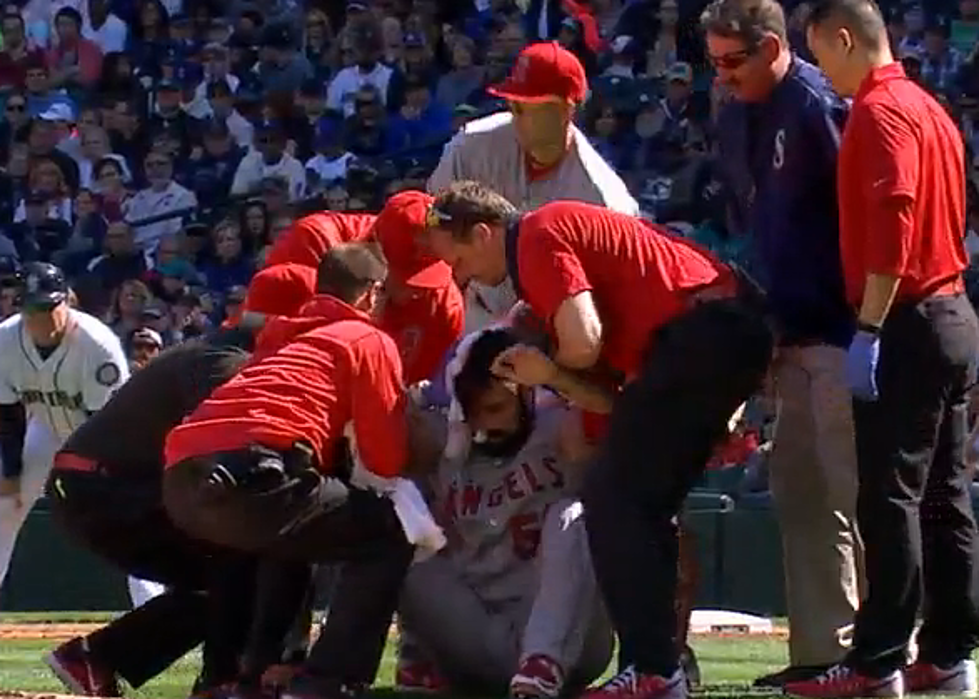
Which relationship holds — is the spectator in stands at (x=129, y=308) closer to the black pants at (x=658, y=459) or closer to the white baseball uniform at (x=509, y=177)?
the white baseball uniform at (x=509, y=177)

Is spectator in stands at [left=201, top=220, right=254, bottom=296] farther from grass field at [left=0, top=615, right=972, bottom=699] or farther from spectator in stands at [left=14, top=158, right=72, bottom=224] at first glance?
grass field at [left=0, top=615, right=972, bottom=699]

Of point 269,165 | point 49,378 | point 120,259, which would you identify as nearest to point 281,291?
point 49,378

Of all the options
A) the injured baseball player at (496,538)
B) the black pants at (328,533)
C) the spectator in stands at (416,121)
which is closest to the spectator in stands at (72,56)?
the spectator in stands at (416,121)

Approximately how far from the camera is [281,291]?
7691 mm

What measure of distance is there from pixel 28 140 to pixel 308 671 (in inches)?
545

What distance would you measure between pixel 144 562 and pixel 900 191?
9.05ft

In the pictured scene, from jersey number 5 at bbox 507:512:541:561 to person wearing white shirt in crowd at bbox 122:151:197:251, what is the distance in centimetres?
1152

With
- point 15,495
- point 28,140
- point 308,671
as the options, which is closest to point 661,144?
point 28,140

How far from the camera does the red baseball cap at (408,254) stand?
7.82 m

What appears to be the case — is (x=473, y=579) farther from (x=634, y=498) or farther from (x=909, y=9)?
(x=909, y=9)

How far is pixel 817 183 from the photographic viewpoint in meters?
7.42

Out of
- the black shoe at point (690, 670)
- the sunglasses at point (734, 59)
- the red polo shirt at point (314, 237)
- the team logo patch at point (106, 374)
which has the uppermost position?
the sunglasses at point (734, 59)

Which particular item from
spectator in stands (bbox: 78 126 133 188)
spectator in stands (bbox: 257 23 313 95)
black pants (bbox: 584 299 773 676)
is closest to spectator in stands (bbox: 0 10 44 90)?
spectator in stands (bbox: 78 126 133 188)

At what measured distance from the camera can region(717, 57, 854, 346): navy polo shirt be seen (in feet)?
24.3
